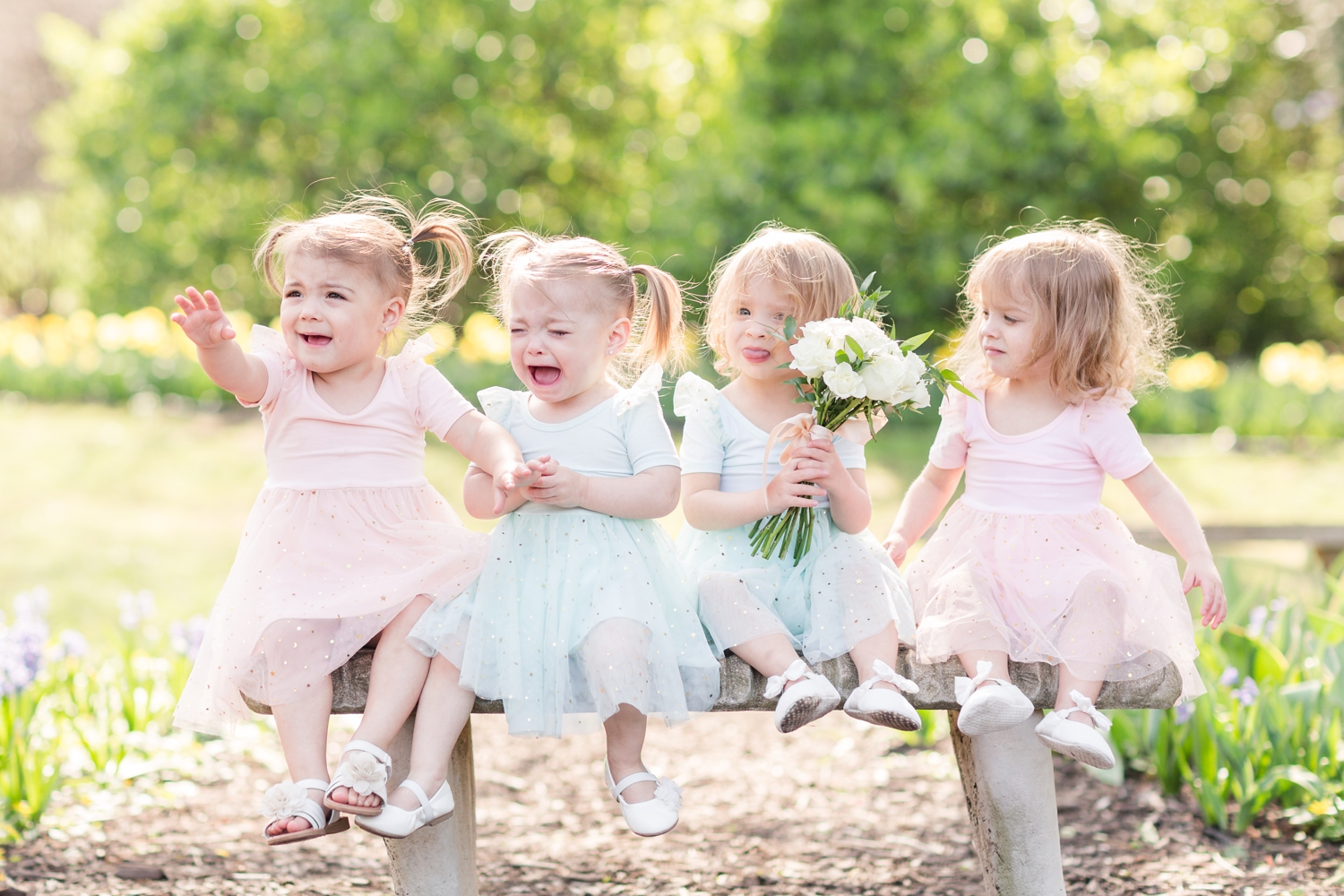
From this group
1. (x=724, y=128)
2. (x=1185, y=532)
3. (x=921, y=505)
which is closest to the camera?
(x=1185, y=532)

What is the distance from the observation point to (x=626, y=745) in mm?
2219

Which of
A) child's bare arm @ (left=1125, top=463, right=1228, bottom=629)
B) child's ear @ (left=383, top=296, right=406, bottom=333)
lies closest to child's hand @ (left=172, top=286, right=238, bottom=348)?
child's ear @ (left=383, top=296, right=406, bottom=333)

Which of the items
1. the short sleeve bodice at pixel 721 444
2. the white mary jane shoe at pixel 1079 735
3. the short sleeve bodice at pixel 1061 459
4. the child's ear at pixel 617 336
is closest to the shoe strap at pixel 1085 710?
the white mary jane shoe at pixel 1079 735

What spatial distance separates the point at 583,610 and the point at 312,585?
526mm

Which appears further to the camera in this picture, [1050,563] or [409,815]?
[1050,563]

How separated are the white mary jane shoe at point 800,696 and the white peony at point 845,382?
1.68ft

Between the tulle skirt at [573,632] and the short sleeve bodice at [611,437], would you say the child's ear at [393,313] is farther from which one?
the tulle skirt at [573,632]

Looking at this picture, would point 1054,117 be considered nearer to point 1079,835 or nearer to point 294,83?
point 294,83

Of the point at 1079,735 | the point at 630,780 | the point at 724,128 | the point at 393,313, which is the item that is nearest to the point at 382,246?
the point at 393,313

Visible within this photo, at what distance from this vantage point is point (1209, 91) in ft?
37.3

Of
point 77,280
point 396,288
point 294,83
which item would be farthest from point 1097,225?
point 77,280

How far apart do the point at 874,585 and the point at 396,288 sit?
1135mm

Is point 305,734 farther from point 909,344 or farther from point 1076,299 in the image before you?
point 1076,299

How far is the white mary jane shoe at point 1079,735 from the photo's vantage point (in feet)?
6.95
